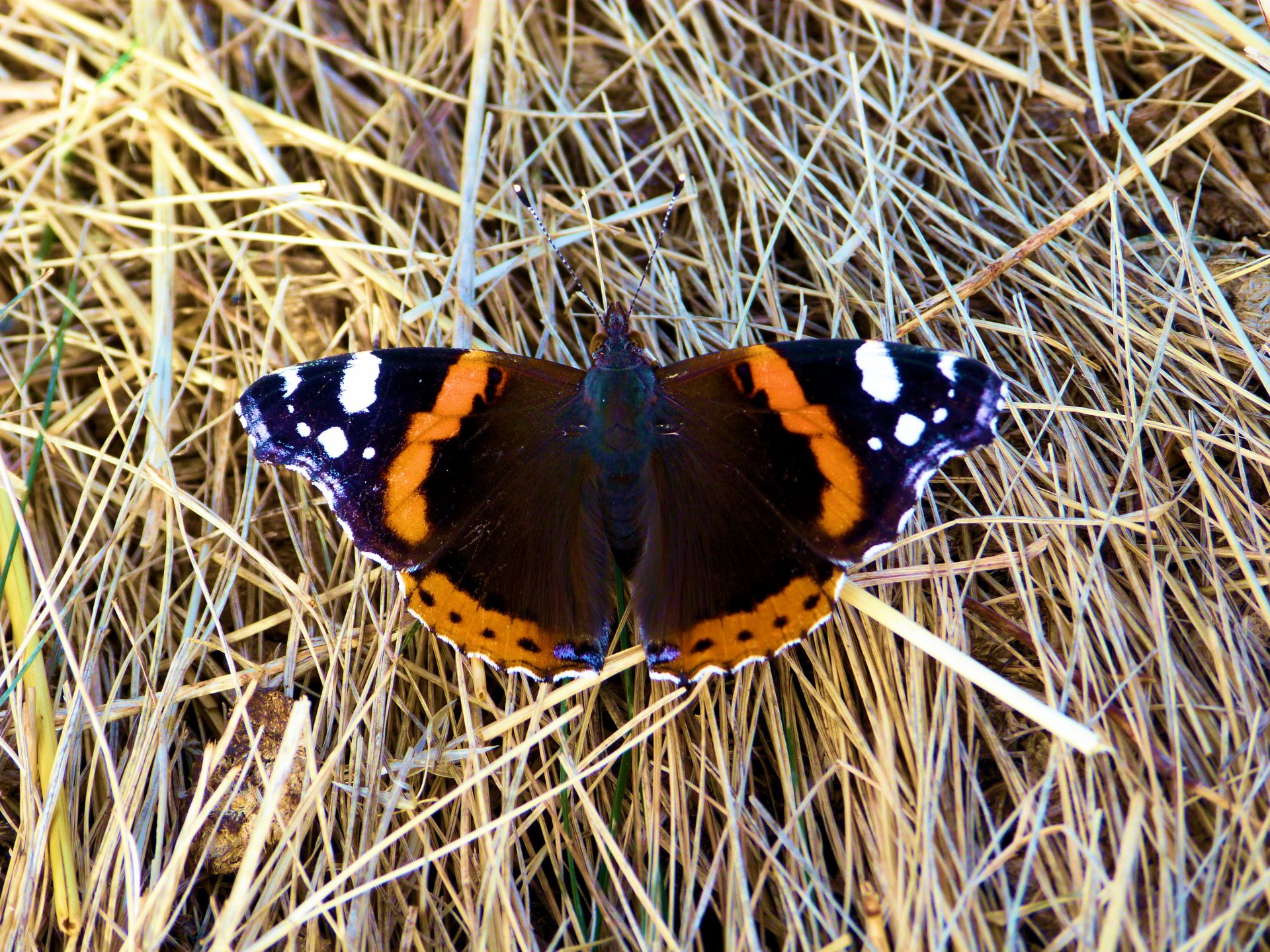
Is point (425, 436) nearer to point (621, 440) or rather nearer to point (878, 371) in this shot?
point (621, 440)

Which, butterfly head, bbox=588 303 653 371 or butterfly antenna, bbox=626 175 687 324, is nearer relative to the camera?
butterfly head, bbox=588 303 653 371

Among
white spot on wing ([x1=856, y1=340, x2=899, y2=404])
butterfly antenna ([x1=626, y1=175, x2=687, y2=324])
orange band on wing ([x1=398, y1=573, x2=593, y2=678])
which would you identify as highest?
butterfly antenna ([x1=626, y1=175, x2=687, y2=324])

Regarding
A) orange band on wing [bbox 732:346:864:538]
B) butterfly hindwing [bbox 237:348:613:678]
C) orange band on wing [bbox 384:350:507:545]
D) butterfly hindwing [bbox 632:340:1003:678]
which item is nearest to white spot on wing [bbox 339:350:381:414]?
butterfly hindwing [bbox 237:348:613:678]

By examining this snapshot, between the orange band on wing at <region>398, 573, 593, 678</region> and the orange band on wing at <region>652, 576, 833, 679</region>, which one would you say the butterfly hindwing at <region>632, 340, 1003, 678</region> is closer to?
the orange band on wing at <region>652, 576, 833, 679</region>

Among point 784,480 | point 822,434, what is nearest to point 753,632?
point 784,480

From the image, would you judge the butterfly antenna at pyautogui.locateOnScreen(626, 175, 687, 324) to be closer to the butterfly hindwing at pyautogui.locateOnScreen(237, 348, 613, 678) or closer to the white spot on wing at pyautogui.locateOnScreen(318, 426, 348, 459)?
the butterfly hindwing at pyautogui.locateOnScreen(237, 348, 613, 678)

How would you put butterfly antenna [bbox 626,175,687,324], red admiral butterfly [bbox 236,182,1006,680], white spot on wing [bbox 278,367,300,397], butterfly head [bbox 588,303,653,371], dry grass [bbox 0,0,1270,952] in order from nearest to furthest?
dry grass [bbox 0,0,1270,952] → red admiral butterfly [bbox 236,182,1006,680] → white spot on wing [bbox 278,367,300,397] → butterfly head [bbox 588,303,653,371] → butterfly antenna [bbox 626,175,687,324]

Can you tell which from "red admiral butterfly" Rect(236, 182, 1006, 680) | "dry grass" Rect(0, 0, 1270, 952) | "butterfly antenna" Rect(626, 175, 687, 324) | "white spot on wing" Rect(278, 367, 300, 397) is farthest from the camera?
"butterfly antenna" Rect(626, 175, 687, 324)

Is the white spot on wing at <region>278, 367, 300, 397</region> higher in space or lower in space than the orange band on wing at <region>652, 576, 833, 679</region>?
higher
